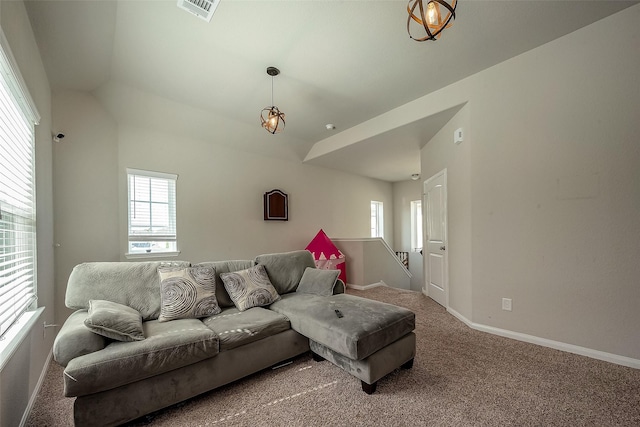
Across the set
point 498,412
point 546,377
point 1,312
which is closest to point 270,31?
point 1,312

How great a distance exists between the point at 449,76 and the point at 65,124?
4.38 m

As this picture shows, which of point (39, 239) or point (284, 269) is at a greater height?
point (39, 239)

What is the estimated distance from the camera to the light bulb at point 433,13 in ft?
4.95

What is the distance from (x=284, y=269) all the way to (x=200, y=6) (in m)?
2.50

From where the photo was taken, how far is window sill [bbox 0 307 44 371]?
1360 millimetres

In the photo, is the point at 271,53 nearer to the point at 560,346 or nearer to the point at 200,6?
the point at 200,6

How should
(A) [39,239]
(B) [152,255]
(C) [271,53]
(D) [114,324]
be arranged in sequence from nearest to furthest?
(D) [114,324], (A) [39,239], (C) [271,53], (B) [152,255]

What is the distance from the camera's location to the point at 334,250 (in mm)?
5180

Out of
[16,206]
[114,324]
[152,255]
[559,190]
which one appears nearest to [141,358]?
[114,324]

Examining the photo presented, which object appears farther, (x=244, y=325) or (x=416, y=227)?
(x=416, y=227)

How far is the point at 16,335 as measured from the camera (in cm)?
153

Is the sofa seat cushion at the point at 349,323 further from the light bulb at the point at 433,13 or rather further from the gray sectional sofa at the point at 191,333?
the light bulb at the point at 433,13

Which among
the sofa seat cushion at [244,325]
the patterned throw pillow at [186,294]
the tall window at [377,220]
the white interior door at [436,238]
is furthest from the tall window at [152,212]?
the tall window at [377,220]

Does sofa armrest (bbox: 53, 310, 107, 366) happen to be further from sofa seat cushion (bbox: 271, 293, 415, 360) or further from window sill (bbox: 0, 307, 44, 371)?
sofa seat cushion (bbox: 271, 293, 415, 360)
